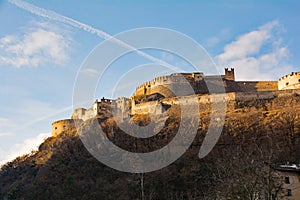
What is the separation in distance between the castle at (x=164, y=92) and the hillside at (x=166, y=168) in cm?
324

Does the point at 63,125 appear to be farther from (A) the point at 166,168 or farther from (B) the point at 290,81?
(B) the point at 290,81

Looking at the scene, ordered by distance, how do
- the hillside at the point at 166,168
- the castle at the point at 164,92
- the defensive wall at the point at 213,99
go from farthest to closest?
the castle at the point at 164,92
the defensive wall at the point at 213,99
the hillside at the point at 166,168

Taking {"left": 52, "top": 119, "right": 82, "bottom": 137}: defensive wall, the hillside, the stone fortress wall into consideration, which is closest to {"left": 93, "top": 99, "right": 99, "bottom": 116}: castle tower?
{"left": 52, "top": 119, "right": 82, "bottom": 137}: defensive wall

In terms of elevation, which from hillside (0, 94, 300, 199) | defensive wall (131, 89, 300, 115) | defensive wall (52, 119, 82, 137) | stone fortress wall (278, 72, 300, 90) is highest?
stone fortress wall (278, 72, 300, 90)

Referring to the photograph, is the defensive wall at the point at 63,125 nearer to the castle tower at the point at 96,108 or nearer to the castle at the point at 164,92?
the castle at the point at 164,92

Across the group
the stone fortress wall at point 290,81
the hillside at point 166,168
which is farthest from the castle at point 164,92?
Result: the hillside at point 166,168

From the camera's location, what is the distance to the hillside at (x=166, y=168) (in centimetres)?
3491

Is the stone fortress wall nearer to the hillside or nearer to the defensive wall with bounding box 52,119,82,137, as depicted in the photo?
the hillside

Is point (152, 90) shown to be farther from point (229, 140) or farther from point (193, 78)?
point (229, 140)

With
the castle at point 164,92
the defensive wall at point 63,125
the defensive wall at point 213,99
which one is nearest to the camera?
the defensive wall at point 213,99

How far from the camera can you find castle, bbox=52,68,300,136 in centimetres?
5531

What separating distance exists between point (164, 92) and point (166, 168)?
24871mm

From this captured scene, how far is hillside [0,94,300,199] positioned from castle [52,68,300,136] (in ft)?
10.6

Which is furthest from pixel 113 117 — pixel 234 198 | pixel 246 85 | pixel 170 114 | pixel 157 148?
pixel 234 198
